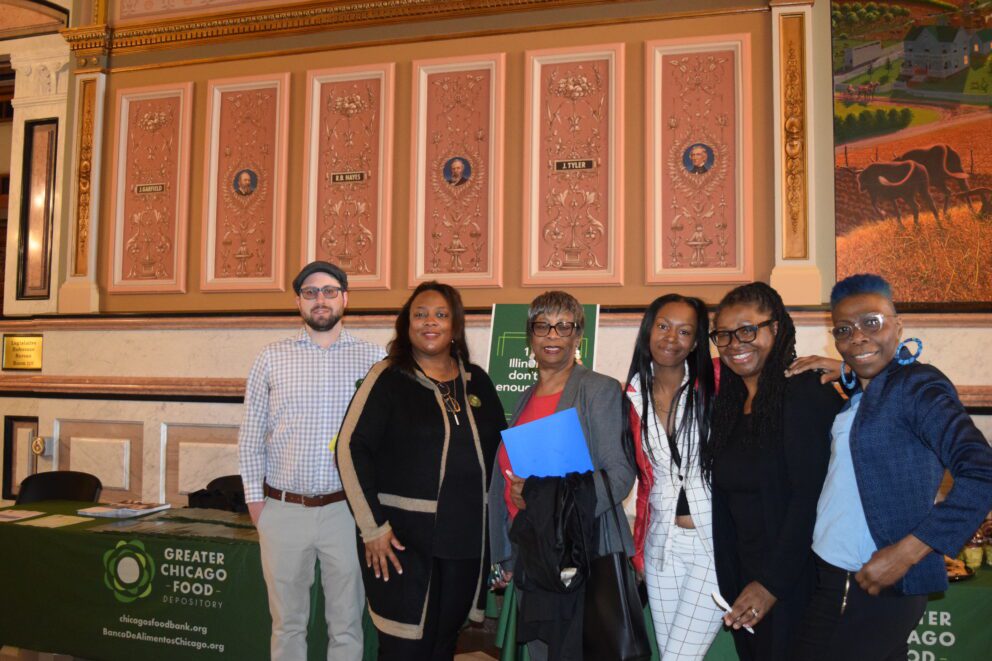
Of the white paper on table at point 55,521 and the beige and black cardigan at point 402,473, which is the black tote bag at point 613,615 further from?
the white paper on table at point 55,521

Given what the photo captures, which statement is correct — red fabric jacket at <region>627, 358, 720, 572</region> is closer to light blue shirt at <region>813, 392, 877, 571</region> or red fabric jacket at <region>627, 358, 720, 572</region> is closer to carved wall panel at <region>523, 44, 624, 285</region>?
light blue shirt at <region>813, 392, 877, 571</region>

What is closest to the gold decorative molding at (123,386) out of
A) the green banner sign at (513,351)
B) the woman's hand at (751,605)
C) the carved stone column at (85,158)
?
the carved stone column at (85,158)

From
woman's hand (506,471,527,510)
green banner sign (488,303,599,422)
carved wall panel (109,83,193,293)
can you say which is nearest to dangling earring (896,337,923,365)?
woman's hand (506,471,527,510)

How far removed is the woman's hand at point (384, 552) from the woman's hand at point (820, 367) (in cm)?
131

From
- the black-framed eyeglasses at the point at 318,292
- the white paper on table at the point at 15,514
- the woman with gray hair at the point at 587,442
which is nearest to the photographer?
the woman with gray hair at the point at 587,442

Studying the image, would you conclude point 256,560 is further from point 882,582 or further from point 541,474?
point 882,582

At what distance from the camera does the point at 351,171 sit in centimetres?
557

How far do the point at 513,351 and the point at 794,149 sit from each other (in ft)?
7.73

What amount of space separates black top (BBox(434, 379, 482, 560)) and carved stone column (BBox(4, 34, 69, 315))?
17.2 feet

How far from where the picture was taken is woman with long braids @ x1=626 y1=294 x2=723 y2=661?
6.76 ft

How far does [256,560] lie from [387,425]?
1.23 meters

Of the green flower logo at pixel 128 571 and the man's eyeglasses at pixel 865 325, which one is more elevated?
the man's eyeglasses at pixel 865 325

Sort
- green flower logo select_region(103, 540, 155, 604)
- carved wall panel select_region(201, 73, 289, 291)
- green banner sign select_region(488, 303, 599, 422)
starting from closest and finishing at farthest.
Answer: green flower logo select_region(103, 540, 155, 604) < green banner sign select_region(488, 303, 599, 422) < carved wall panel select_region(201, 73, 289, 291)

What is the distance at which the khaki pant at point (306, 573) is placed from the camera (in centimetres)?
277
